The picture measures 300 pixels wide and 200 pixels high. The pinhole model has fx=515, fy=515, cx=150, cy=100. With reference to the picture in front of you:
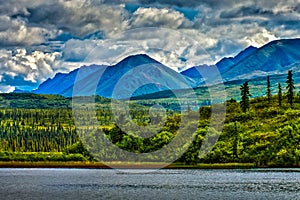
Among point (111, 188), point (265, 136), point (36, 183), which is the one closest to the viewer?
point (111, 188)

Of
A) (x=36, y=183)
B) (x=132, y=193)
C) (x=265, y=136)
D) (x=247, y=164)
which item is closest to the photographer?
(x=132, y=193)

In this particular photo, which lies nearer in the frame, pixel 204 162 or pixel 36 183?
pixel 36 183

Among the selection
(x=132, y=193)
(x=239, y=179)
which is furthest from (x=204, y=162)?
(x=132, y=193)

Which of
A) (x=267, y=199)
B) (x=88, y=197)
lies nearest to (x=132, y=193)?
(x=88, y=197)

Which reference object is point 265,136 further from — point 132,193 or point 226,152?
point 132,193

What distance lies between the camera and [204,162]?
192375mm

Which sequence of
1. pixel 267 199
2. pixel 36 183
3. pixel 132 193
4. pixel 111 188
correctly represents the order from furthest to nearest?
pixel 36 183, pixel 111 188, pixel 132 193, pixel 267 199

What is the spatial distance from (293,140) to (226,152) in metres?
24.6

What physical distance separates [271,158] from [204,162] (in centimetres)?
2487

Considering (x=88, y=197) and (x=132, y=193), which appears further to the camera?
(x=132, y=193)

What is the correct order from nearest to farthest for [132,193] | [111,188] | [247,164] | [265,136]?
[132,193] → [111,188] → [247,164] → [265,136]

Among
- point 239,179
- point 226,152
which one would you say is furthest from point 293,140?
point 239,179

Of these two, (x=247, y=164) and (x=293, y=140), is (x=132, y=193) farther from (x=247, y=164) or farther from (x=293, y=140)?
(x=293, y=140)

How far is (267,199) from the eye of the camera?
89.4 metres
